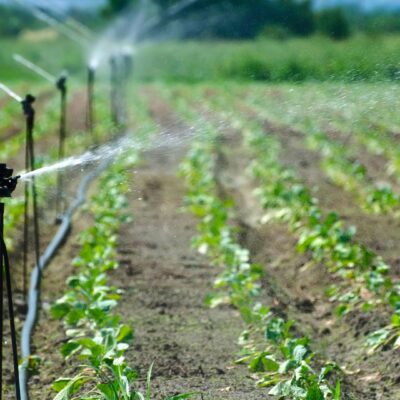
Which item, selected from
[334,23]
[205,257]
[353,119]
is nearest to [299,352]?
[205,257]

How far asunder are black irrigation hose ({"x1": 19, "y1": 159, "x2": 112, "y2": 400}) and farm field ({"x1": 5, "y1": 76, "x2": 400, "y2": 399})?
8 centimetres

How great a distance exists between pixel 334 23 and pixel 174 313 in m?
29.4

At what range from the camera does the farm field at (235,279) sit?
4320 mm

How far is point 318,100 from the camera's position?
16359 mm

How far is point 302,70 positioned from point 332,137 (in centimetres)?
1553

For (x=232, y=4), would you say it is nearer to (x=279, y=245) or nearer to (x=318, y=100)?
(x=318, y=100)

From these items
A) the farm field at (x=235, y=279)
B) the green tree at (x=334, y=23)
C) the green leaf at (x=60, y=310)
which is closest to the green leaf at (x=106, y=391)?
the farm field at (x=235, y=279)

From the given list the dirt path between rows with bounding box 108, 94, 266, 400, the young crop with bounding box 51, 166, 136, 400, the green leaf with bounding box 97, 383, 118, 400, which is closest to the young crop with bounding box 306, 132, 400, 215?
the dirt path between rows with bounding box 108, 94, 266, 400

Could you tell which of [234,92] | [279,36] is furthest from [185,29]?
[234,92]

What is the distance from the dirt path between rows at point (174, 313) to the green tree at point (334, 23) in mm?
25306

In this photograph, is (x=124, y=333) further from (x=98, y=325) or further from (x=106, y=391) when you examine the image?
(x=106, y=391)

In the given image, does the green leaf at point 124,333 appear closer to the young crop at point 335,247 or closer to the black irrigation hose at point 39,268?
the black irrigation hose at point 39,268

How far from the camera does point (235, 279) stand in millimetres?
5434

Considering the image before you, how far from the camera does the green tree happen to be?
3300 cm
